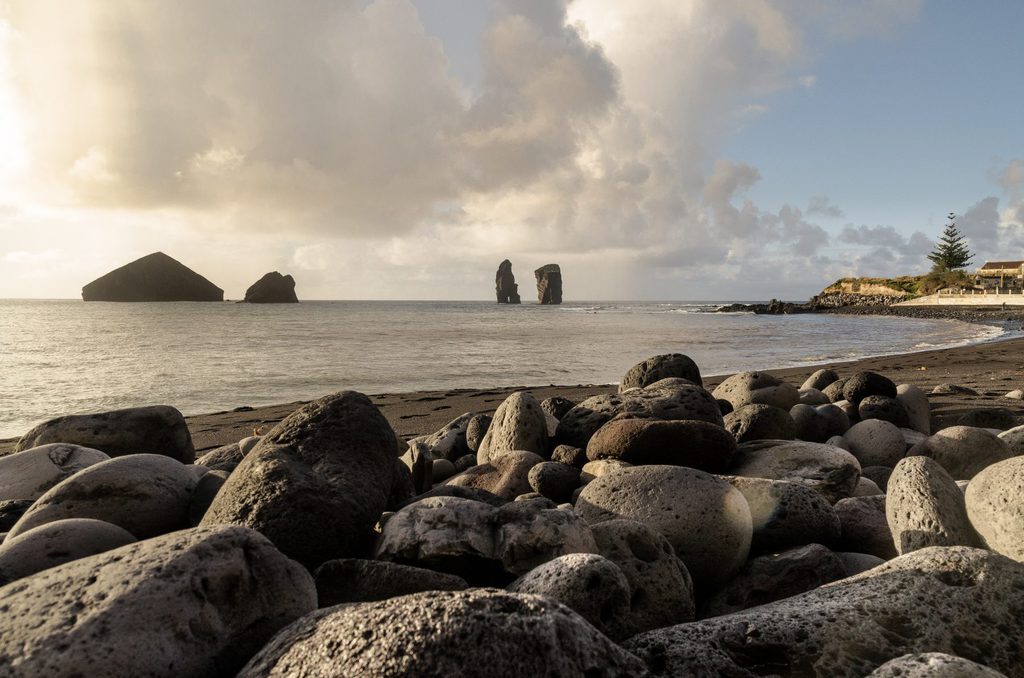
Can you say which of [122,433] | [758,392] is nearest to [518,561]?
[122,433]

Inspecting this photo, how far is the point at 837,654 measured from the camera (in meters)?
2.28

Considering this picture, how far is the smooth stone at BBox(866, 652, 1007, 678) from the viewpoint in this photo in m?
1.88

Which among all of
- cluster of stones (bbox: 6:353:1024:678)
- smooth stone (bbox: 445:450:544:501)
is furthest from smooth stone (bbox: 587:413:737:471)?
smooth stone (bbox: 445:450:544:501)

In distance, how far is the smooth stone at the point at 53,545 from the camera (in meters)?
A: 3.00

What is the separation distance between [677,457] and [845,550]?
1279 millimetres

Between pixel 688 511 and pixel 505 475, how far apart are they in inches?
77.0

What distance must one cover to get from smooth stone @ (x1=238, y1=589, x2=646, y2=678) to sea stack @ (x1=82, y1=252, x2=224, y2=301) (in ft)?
517

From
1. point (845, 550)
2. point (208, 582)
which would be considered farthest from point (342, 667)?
point (845, 550)

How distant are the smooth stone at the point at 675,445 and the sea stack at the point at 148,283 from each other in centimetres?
15538

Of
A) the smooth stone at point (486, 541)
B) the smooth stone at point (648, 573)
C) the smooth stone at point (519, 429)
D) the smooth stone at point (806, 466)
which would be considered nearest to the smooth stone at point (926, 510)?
the smooth stone at point (806, 466)

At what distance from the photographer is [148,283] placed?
140250 millimetres

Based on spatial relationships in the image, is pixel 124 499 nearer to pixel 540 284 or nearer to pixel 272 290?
pixel 272 290

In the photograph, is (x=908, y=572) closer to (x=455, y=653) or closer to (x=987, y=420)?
(x=455, y=653)

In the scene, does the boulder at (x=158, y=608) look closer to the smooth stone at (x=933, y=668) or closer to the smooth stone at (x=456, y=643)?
the smooth stone at (x=456, y=643)
